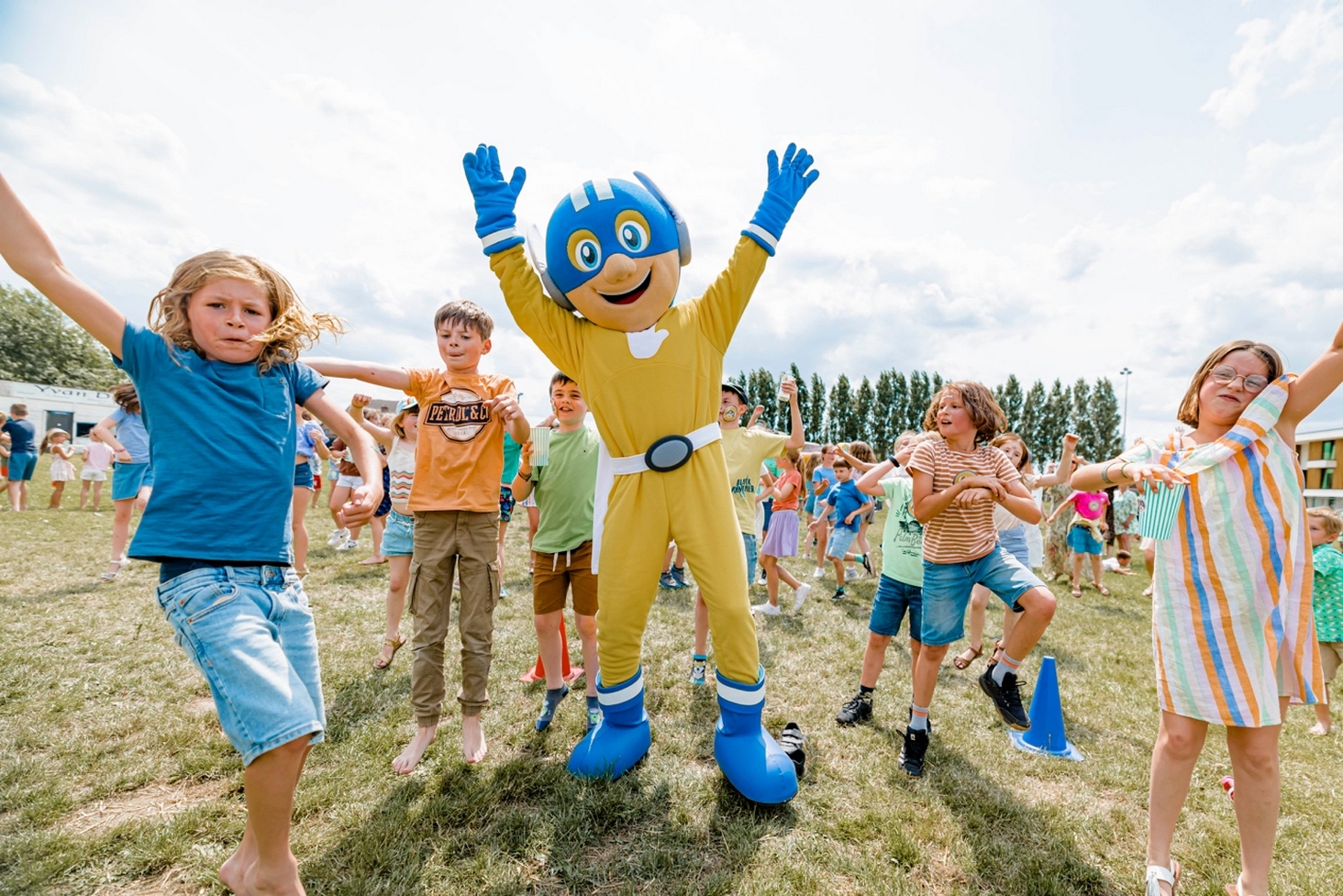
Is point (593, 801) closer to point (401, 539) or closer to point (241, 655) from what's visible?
point (241, 655)

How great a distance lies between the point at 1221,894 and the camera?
7.95 feet

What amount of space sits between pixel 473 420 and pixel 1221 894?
382cm

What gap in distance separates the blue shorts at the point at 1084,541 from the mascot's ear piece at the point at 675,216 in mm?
8427

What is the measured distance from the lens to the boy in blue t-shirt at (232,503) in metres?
1.84

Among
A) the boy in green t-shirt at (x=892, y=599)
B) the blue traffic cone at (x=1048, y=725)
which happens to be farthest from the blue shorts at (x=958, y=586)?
the blue traffic cone at (x=1048, y=725)

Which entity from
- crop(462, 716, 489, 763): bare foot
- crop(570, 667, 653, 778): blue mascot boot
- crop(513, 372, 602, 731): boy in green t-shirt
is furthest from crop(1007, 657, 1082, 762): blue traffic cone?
crop(462, 716, 489, 763): bare foot

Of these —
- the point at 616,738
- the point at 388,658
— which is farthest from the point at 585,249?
the point at 388,658

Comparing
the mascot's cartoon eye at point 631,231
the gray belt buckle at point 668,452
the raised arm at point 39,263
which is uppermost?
the mascot's cartoon eye at point 631,231

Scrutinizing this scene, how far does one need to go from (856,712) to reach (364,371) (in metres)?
3.49

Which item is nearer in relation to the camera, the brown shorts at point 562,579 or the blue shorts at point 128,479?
the brown shorts at point 562,579

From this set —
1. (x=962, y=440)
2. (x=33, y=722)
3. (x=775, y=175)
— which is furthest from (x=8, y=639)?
(x=962, y=440)

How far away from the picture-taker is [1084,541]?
898 cm

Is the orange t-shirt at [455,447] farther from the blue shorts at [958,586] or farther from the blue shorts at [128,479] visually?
the blue shorts at [128,479]

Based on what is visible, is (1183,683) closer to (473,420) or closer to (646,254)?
(646,254)
